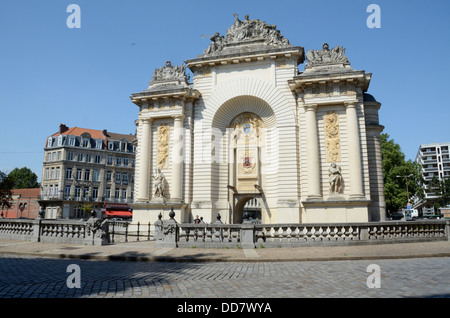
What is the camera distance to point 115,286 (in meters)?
7.64

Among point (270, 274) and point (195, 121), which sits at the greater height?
point (195, 121)

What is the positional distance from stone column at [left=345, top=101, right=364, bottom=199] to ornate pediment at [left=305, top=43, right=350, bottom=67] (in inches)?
154

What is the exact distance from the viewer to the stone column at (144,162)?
27516mm

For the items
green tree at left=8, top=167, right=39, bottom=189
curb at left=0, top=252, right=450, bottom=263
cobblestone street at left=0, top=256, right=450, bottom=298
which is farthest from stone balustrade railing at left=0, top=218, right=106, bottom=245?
green tree at left=8, top=167, right=39, bottom=189

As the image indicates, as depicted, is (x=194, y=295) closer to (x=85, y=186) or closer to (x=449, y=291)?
(x=449, y=291)

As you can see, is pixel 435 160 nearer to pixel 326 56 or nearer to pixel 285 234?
pixel 326 56

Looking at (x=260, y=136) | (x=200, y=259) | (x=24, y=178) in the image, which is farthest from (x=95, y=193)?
(x=200, y=259)

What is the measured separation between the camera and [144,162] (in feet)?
92.2

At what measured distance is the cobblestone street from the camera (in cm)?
691

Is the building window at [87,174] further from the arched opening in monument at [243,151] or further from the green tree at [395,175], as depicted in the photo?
the green tree at [395,175]

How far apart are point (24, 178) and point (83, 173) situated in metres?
35.1

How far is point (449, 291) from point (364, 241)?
9.47 metres

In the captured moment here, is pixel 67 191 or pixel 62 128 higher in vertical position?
pixel 62 128
